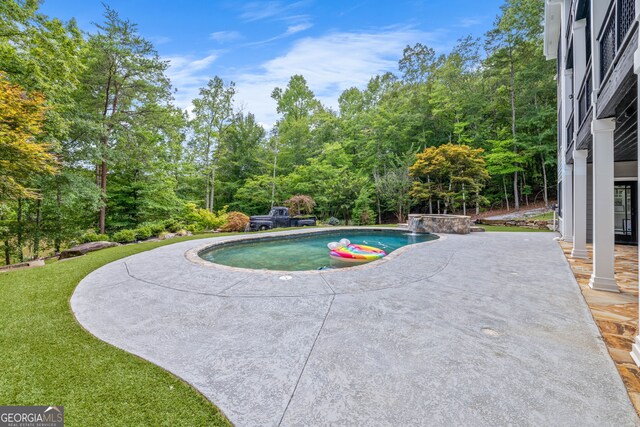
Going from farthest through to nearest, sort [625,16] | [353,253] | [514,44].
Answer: [514,44] < [353,253] < [625,16]

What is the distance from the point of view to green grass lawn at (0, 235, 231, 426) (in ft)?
5.02

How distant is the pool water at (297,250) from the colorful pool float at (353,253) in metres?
0.19

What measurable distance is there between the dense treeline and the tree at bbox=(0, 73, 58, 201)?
3 cm

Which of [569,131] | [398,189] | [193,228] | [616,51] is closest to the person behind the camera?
[616,51]

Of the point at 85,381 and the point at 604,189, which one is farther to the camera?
the point at 604,189

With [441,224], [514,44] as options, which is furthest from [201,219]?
[514,44]

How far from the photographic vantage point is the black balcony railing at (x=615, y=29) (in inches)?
95.0

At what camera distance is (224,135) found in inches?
727

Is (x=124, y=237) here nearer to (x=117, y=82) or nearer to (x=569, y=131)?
(x=117, y=82)

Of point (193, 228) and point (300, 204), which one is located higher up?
point (300, 204)

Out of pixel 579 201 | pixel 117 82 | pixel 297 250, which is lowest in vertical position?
pixel 297 250

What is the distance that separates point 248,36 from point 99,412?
1395cm

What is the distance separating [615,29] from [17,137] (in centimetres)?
958

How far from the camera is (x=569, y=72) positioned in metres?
7.09
